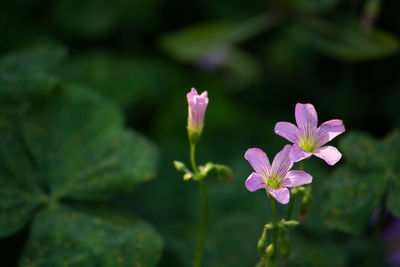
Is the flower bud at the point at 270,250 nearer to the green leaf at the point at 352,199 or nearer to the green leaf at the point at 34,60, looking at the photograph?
the green leaf at the point at 352,199

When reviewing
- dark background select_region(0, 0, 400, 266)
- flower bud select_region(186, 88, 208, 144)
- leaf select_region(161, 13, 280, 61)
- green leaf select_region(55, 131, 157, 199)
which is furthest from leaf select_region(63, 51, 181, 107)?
flower bud select_region(186, 88, 208, 144)

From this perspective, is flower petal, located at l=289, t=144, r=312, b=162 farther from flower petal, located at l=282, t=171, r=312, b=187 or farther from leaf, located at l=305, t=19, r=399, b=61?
leaf, located at l=305, t=19, r=399, b=61

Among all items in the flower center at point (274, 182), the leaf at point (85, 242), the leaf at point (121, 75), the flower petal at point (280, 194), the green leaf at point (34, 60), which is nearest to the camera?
the flower petal at point (280, 194)

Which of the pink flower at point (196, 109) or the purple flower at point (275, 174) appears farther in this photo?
the pink flower at point (196, 109)

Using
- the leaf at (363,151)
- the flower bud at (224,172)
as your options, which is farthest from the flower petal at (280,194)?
the leaf at (363,151)

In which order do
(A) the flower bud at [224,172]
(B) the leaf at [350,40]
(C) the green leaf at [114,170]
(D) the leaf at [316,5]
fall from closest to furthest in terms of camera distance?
(A) the flower bud at [224,172]
(C) the green leaf at [114,170]
(B) the leaf at [350,40]
(D) the leaf at [316,5]

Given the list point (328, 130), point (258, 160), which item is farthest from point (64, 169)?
point (328, 130)

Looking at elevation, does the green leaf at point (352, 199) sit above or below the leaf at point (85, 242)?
above
